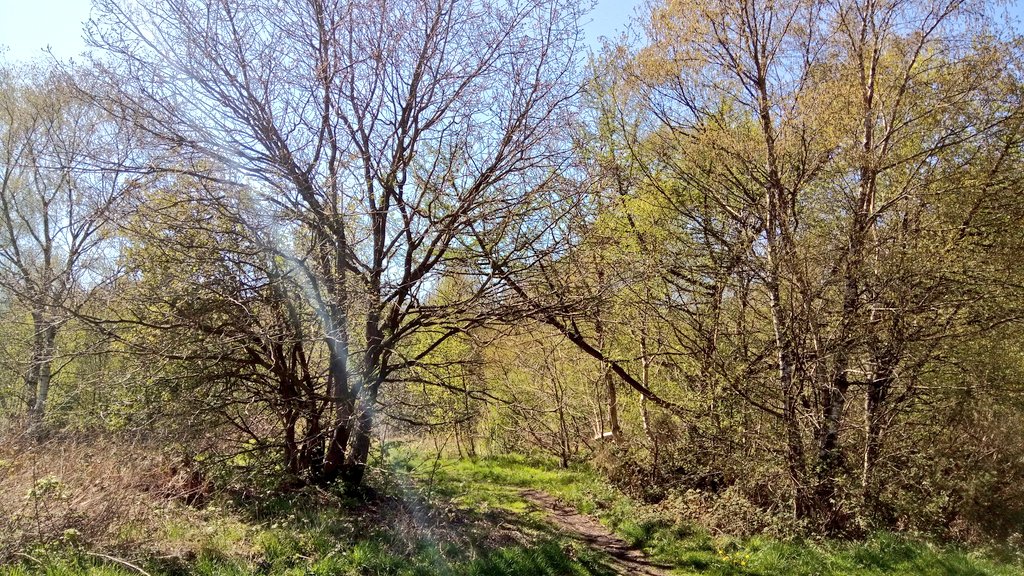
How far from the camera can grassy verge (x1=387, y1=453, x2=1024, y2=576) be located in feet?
21.6

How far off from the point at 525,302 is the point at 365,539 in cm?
345

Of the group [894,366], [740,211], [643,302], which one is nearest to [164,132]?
[643,302]

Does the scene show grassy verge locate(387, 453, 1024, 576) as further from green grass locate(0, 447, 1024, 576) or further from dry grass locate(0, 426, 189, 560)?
dry grass locate(0, 426, 189, 560)

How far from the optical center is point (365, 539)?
18.7 ft

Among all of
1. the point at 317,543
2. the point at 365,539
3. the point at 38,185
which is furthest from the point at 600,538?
the point at 38,185

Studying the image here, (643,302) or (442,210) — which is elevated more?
(442,210)

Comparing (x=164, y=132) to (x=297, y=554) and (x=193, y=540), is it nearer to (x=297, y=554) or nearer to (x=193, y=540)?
(x=193, y=540)

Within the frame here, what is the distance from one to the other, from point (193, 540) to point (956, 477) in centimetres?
1154

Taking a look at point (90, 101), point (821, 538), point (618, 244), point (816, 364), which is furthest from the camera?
point (618, 244)

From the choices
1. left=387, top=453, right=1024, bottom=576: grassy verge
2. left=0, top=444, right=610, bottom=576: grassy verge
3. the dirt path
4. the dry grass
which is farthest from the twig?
the dirt path

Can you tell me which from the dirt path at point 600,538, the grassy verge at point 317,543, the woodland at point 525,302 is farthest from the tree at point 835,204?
the grassy verge at point 317,543

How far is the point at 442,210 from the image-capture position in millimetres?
7785

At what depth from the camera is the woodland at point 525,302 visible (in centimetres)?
632

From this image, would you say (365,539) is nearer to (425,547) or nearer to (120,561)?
(425,547)
